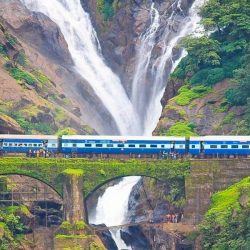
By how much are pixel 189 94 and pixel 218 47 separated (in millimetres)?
6332

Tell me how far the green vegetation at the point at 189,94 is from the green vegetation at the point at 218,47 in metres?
0.02

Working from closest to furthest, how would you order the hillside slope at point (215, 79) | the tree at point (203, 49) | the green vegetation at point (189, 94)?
1. the hillside slope at point (215, 79)
2. the green vegetation at point (189, 94)
3. the tree at point (203, 49)

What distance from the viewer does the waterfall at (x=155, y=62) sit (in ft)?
553

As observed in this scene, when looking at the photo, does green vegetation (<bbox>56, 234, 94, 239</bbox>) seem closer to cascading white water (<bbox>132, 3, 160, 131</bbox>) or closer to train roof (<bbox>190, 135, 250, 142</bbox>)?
train roof (<bbox>190, 135, 250, 142</bbox>)

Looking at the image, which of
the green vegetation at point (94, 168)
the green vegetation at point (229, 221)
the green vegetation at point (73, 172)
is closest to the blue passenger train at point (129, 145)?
the green vegetation at point (94, 168)

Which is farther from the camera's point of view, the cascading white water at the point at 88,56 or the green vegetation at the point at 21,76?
the cascading white water at the point at 88,56

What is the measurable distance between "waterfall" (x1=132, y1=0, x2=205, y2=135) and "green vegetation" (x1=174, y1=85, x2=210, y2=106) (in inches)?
651

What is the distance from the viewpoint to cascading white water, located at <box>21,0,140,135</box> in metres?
170

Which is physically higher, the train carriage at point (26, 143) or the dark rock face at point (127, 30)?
the dark rock face at point (127, 30)

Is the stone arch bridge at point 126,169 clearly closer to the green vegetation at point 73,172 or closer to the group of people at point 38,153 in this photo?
the green vegetation at point 73,172

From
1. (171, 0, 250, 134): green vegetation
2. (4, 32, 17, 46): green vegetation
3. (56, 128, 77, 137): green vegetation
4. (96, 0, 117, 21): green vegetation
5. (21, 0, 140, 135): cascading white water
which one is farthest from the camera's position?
(96, 0, 117, 21): green vegetation

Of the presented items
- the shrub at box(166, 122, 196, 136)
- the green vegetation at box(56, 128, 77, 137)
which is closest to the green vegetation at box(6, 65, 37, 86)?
the green vegetation at box(56, 128, 77, 137)

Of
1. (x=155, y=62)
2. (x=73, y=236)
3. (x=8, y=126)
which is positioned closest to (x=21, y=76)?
(x=8, y=126)

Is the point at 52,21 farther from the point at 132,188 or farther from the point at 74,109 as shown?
the point at 132,188
